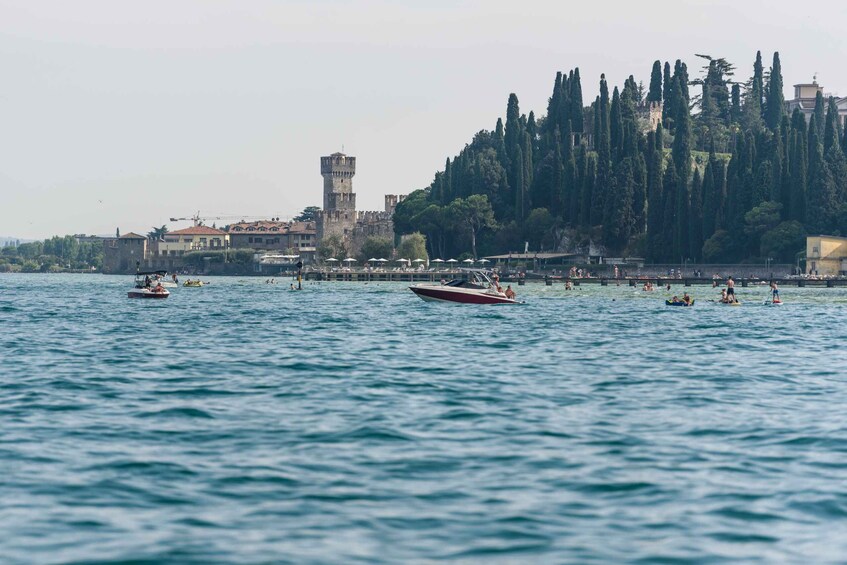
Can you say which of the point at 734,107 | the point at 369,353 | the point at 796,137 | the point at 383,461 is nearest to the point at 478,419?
the point at 383,461

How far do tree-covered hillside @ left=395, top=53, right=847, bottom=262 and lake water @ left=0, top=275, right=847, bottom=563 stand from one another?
82.3 metres

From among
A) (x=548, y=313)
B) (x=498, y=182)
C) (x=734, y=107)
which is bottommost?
(x=548, y=313)

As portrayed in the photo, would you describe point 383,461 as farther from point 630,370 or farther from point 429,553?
point 630,370

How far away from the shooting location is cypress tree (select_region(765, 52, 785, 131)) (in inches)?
6511

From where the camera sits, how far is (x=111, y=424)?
20234 millimetres

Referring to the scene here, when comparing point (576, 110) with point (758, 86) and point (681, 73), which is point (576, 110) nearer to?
point (681, 73)

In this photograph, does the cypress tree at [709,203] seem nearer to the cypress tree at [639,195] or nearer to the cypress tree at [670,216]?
the cypress tree at [670,216]

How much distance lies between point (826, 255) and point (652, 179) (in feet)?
63.0

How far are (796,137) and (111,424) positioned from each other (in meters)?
99.9

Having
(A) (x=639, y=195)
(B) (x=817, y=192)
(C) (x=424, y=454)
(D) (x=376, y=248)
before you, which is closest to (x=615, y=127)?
(A) (x=639, y=195)

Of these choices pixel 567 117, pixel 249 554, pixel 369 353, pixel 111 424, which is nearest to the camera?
pixel 249 554

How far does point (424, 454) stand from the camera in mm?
17141

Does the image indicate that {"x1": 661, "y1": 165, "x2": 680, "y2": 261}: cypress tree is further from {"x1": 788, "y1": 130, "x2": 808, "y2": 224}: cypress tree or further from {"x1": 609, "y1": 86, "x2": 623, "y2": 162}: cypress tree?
{"x1": 788, "y1": 130, "x2": 808, "y2": 224}: cypress tree

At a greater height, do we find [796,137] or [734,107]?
[734,107]
